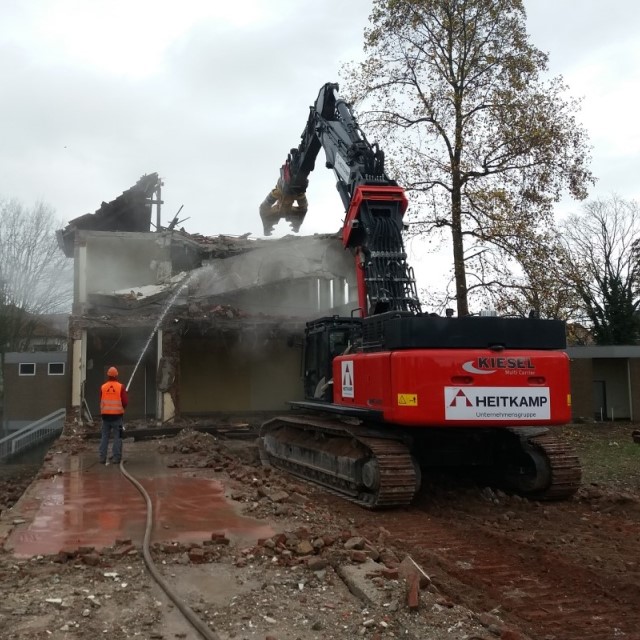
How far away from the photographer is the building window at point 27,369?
27291 mm

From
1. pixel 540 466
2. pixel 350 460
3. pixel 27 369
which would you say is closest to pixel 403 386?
pixel 350 460

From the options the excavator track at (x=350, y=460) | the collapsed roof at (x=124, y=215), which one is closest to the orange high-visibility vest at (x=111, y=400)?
the excavator track at (x=350, y=460)

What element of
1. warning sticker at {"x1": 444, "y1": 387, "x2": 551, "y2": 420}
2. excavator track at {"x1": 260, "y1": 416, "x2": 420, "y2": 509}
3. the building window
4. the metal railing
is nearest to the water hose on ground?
excavator track at {"x1": 260, "y1": 416, "x2": 420, "y2": 509}

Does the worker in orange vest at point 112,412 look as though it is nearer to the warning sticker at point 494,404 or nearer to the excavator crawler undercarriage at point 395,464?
the excavator crawler undercarriage at point 395,464

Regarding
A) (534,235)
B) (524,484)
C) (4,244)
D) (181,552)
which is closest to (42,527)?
(181,552)

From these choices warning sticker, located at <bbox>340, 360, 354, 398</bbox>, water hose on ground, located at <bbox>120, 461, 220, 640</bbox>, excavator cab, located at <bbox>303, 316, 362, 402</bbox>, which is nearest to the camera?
water hose on ground, located at <bbox>120, 461, 220, 640</bbox>

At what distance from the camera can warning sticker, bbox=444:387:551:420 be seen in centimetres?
786

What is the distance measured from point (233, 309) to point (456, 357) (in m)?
11.6

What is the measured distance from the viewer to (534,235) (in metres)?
15.0

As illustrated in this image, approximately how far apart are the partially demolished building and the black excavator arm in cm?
786

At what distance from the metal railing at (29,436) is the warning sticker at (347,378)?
16.2 metres

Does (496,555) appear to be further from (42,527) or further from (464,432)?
(42,527)

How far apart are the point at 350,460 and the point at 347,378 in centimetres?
113

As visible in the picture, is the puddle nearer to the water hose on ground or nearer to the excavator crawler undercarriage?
the water hose on ground
